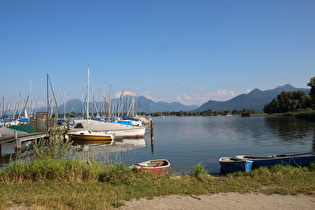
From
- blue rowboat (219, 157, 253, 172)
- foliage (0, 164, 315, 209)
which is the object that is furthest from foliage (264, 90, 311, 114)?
foliage (0, 164, 315, 209)

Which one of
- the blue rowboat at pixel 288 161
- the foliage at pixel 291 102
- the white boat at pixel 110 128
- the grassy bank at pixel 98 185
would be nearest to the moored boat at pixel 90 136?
the white boat at pixel 110 128

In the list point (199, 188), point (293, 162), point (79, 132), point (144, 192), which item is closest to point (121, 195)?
point (144, 192)

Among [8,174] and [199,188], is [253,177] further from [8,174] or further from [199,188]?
[8,174]

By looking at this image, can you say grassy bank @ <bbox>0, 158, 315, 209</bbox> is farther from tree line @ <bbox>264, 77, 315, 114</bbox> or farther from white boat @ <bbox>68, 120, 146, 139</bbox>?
tree line @ <bbox>264, 77, 315, 114</bbox>

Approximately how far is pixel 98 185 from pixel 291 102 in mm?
144195

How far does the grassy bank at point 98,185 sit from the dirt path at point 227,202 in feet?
1.43

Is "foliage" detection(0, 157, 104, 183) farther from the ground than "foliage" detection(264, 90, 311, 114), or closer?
closer

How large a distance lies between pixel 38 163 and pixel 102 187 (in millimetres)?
3308

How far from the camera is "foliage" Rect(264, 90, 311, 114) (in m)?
131

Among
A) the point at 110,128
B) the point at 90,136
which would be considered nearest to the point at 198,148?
the point at 90,136

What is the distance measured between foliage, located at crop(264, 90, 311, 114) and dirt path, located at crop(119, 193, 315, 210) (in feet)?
450

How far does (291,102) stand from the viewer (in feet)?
444

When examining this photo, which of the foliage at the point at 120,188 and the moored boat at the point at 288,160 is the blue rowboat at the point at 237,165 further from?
the foliage at the point at 120,188

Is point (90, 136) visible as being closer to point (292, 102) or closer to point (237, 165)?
point (237, 165)
